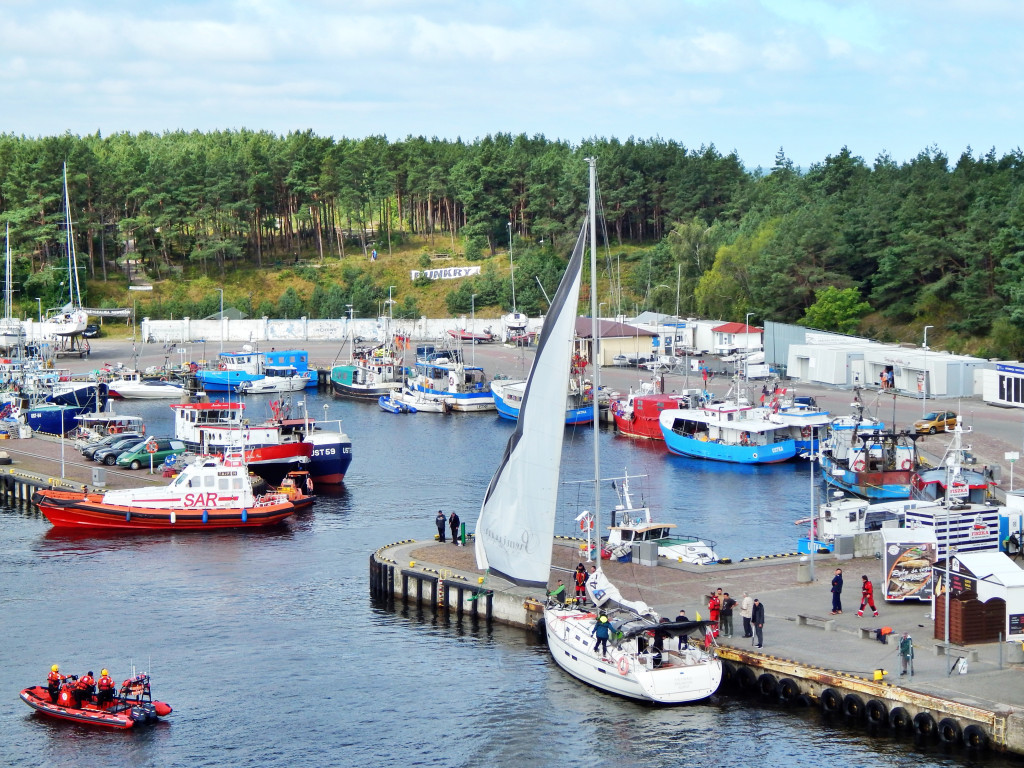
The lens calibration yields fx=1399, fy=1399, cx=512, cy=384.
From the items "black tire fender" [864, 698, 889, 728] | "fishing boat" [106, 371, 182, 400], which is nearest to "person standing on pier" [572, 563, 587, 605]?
"black tire fender" [864, 698, 889, 728]

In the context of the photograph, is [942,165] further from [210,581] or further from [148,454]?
[210,581]

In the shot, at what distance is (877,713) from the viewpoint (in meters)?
34.4

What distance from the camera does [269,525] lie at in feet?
201

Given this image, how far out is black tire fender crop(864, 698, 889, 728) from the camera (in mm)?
34281

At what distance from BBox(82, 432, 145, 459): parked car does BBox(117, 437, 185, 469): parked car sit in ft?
7.15

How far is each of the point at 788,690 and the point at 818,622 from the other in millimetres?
3497

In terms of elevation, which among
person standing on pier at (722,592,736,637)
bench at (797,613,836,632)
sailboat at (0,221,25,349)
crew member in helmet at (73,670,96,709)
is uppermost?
sailboat at (0,221,25,349)

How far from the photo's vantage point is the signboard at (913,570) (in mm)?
41125

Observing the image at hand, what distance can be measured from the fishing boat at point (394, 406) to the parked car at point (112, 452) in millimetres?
32255

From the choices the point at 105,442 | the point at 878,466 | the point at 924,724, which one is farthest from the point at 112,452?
the point at 924,724

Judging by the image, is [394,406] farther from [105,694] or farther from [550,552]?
[105,694]

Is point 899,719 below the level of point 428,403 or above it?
below

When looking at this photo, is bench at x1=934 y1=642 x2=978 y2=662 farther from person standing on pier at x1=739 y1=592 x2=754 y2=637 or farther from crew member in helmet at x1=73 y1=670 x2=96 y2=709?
crew member in helmet at x1=73 y1=670 x2=96 y2=709

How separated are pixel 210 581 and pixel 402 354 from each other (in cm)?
7475
